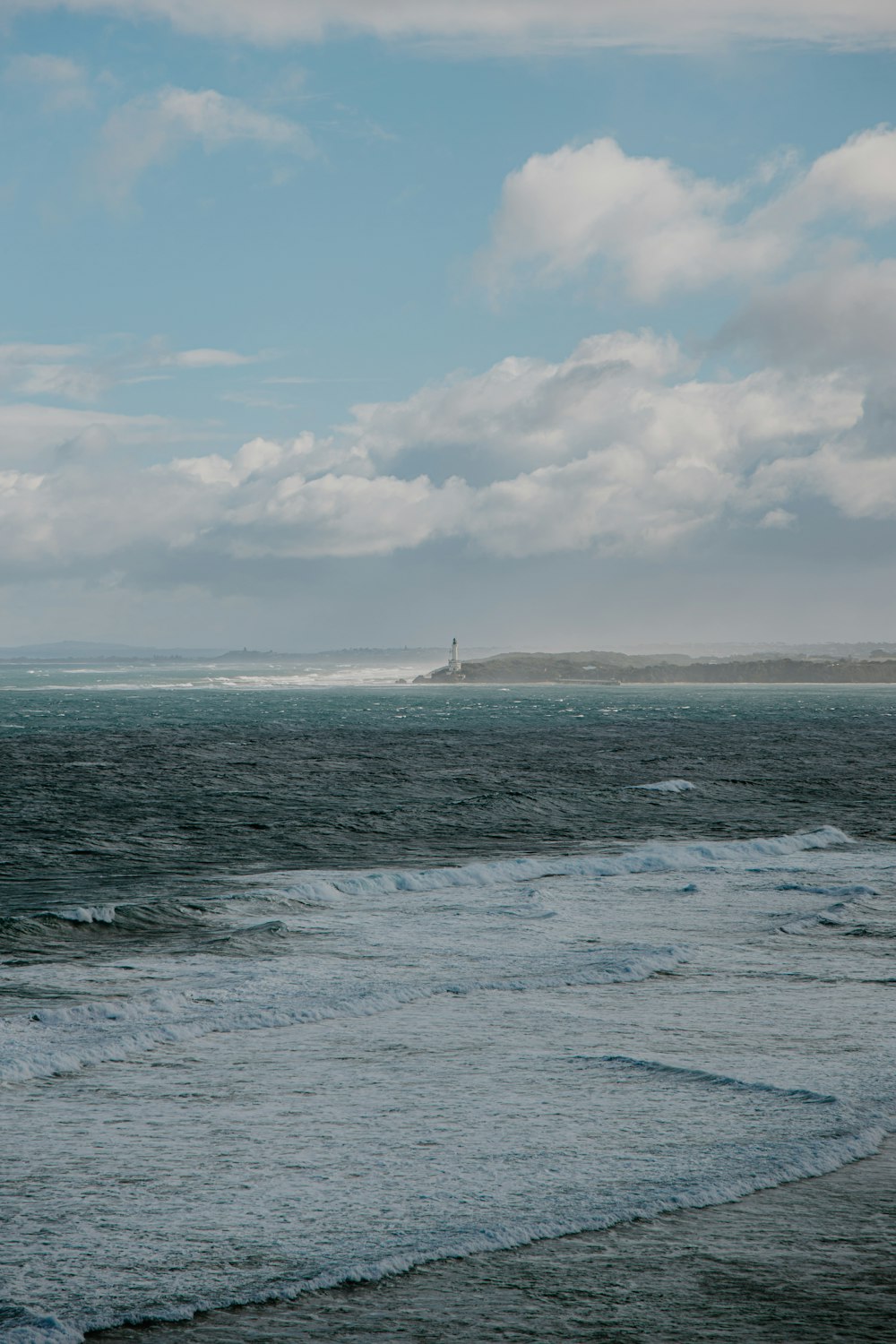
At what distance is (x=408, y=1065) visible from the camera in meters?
10.6

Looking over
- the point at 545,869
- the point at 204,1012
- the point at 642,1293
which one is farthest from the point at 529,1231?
the point at 545,869

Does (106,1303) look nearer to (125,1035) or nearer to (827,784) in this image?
(125,1035)

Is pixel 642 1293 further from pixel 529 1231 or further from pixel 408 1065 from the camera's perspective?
pixel 408 1065

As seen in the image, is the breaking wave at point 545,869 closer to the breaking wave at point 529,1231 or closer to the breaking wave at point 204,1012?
the breaking wave at point 204,1012

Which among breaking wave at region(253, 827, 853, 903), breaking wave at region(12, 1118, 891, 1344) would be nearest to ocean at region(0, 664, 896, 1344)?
breaking wave at region(12, 1118, 891, 1344)

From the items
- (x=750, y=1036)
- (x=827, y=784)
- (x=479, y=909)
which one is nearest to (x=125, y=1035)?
(x=750, y=1036)

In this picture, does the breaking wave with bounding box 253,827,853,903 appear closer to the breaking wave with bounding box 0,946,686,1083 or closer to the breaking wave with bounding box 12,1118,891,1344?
the breaking wave with bounding box 0,946,686,1083

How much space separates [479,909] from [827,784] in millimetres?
30436

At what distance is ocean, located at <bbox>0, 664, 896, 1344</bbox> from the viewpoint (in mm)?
6832

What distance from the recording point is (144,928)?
18047mm

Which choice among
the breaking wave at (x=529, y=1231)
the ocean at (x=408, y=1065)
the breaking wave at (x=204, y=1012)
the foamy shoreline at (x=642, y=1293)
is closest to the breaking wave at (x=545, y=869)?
the ocean at (x=408, y=1065)

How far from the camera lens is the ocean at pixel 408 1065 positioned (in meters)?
6.83

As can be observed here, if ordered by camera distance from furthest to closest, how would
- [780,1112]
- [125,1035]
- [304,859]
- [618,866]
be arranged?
[304,859], [618,866], [125,1035], [780,1112]

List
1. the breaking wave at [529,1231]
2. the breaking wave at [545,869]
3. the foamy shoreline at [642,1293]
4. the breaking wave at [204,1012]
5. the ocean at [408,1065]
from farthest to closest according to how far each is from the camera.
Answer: the breaking wave at [545,869] → the breaking wave at [204,1012] → the ocean at [408,1065] → the breaking wave at [529,1231] → the foamy shoreline at [642,1293]
